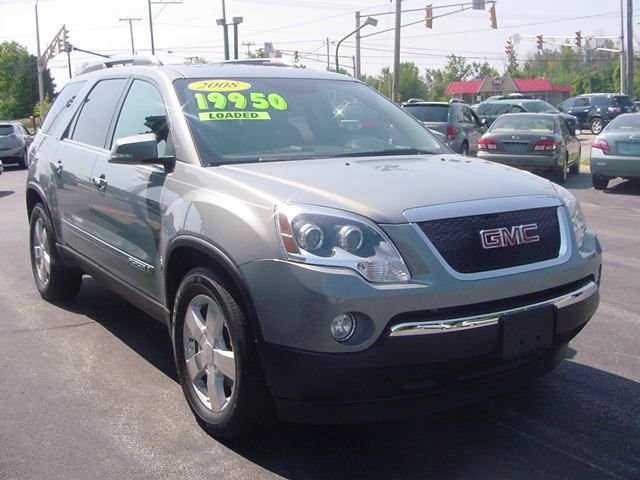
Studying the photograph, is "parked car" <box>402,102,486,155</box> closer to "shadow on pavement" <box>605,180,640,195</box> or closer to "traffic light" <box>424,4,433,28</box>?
"shadow on pavement" <box>605,180,640,195</box>

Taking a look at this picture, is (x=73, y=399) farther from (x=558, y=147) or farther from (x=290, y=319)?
(x=558, y=147)

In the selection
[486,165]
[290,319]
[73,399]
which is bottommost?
[73,399]

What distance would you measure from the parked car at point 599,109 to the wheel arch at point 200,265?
3217cm

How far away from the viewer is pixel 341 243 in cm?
314

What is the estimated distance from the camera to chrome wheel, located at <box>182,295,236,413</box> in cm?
353

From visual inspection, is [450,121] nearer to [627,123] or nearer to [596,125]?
[627,123]

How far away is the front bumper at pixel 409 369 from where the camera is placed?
305 cm

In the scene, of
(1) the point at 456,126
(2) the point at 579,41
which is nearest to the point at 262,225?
(1) the point at 456,126

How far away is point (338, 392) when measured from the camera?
3.11 metres

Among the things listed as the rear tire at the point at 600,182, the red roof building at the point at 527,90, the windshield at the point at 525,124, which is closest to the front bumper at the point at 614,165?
the rear tire at the point at 600,182

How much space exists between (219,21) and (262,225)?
134 ft

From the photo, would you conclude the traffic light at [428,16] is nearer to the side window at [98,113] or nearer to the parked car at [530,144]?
the parked car at [530,144]

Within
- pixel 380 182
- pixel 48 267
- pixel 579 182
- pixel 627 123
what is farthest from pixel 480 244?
pixel 579 182

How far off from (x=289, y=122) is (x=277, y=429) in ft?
5.77
